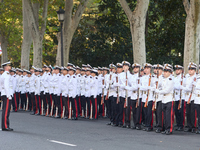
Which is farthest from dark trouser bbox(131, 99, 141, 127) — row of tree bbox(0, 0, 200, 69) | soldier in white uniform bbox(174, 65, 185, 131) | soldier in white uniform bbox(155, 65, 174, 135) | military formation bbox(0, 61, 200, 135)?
row of tree bbox(0, 0, 200, 69)

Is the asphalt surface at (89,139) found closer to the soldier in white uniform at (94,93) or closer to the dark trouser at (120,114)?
the dark trouser at (120,114)

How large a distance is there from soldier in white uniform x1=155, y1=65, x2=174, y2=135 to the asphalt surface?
327 mm

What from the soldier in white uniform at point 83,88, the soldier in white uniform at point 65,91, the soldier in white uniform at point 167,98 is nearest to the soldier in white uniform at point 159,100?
the soldier in white uniform at point 167,98

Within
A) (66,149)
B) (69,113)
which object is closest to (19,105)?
(69,113)

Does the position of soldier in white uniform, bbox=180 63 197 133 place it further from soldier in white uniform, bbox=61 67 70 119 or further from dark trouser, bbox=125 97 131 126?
soldier in white uniform, bbox=61 67 70 119

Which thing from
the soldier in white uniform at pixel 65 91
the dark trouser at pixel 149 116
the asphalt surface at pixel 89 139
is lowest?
the asphalt surface at pixel 89 139

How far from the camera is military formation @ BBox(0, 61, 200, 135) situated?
12.9 meters

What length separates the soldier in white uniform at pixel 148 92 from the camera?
523 inches

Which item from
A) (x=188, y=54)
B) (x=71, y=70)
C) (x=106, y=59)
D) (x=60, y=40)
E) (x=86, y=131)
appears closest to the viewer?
(x=86, y=131)

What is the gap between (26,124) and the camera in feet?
48.7

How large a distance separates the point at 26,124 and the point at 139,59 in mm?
6518

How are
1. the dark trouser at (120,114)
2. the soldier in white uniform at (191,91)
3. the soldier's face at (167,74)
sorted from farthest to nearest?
the dark trouser at (120,114)
the soldier in white uniform at (191,91)
the soldier's face at (167,74)

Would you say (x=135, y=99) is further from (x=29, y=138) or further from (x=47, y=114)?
(x=47, y=114)

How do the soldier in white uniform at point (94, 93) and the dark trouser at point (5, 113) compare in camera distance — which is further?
the soldier in white uniform at point (94, 93)
